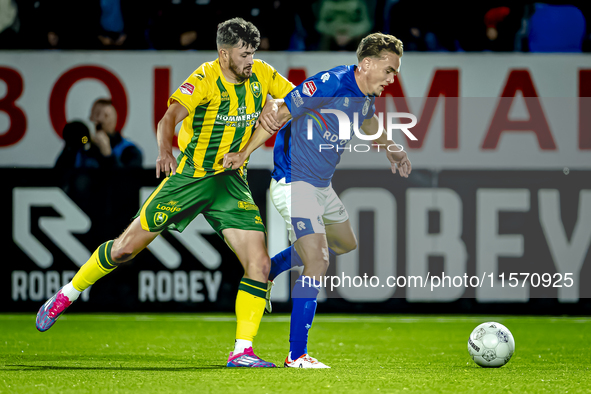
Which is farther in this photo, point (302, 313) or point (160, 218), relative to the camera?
point (160, 218)

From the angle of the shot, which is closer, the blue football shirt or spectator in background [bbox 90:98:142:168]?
the blue football shirt

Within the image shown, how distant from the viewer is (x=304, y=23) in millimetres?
7059

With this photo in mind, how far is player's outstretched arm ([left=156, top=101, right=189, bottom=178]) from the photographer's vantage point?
3859 mm

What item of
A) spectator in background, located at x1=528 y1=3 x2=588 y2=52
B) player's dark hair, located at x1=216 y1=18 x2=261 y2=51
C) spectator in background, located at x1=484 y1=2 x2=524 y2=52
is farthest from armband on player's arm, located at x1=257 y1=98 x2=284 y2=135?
spectator in background, located at x1=528 y1=3 x2=588 y2=52

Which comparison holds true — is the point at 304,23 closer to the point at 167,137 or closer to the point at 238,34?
the point at 238,34

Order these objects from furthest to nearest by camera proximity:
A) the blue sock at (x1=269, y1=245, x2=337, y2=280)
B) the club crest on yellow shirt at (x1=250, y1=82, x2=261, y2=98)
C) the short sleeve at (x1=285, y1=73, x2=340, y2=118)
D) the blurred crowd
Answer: the blurred crowd, the blue sock at (x1=269, y1=245, x2=337, y2=280), the club crest on yellow shirt at (x1=250, y1=82, x2=261, y2=98), the short sleeve at (x1=285, y1=73, x2=340, y2=118)

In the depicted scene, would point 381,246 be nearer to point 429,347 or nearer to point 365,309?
point 365,309

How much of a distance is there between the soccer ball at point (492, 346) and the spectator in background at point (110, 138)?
4032mm

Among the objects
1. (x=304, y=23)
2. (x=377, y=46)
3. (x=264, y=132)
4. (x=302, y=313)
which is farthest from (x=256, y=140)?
(x=304, y=23)

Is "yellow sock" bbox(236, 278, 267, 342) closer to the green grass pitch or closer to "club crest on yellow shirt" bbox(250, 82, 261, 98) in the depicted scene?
the green grass pitch

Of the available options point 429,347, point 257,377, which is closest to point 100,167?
point 429,347

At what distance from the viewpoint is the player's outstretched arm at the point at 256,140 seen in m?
3.97

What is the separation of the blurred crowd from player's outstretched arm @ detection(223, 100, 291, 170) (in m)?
3.16

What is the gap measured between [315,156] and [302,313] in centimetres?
86
